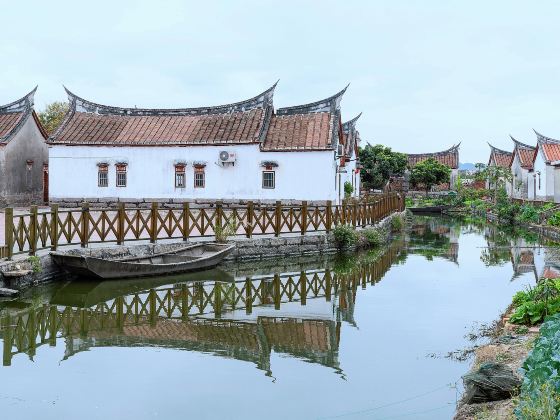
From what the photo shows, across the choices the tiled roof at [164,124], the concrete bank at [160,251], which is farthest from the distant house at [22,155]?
the concrete bank at [160,251]

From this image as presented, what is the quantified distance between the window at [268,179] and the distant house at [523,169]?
22.8m

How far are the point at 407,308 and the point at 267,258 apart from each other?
6762 mm

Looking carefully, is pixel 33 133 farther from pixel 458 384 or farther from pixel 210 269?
pixel 458 384

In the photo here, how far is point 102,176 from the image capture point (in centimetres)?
2988

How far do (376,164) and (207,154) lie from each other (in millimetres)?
20391

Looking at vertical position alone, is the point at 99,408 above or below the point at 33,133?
below

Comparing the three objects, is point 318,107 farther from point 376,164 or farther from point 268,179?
point 376,164

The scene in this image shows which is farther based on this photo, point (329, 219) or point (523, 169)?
point (523, 169)

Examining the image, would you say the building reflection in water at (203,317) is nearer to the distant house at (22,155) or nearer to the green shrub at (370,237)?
the green shrub at (370,237)

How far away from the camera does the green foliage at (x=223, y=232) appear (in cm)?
1734

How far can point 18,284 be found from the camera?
39.9 feet

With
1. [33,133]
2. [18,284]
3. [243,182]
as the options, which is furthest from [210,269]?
[33,133]

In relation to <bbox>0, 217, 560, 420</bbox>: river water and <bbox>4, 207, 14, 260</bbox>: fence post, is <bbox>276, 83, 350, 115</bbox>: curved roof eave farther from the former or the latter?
<bbox>4, 207, 14, 260</bbox>: fence post

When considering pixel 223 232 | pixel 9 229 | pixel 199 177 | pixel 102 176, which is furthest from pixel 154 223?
pixel 102 176
